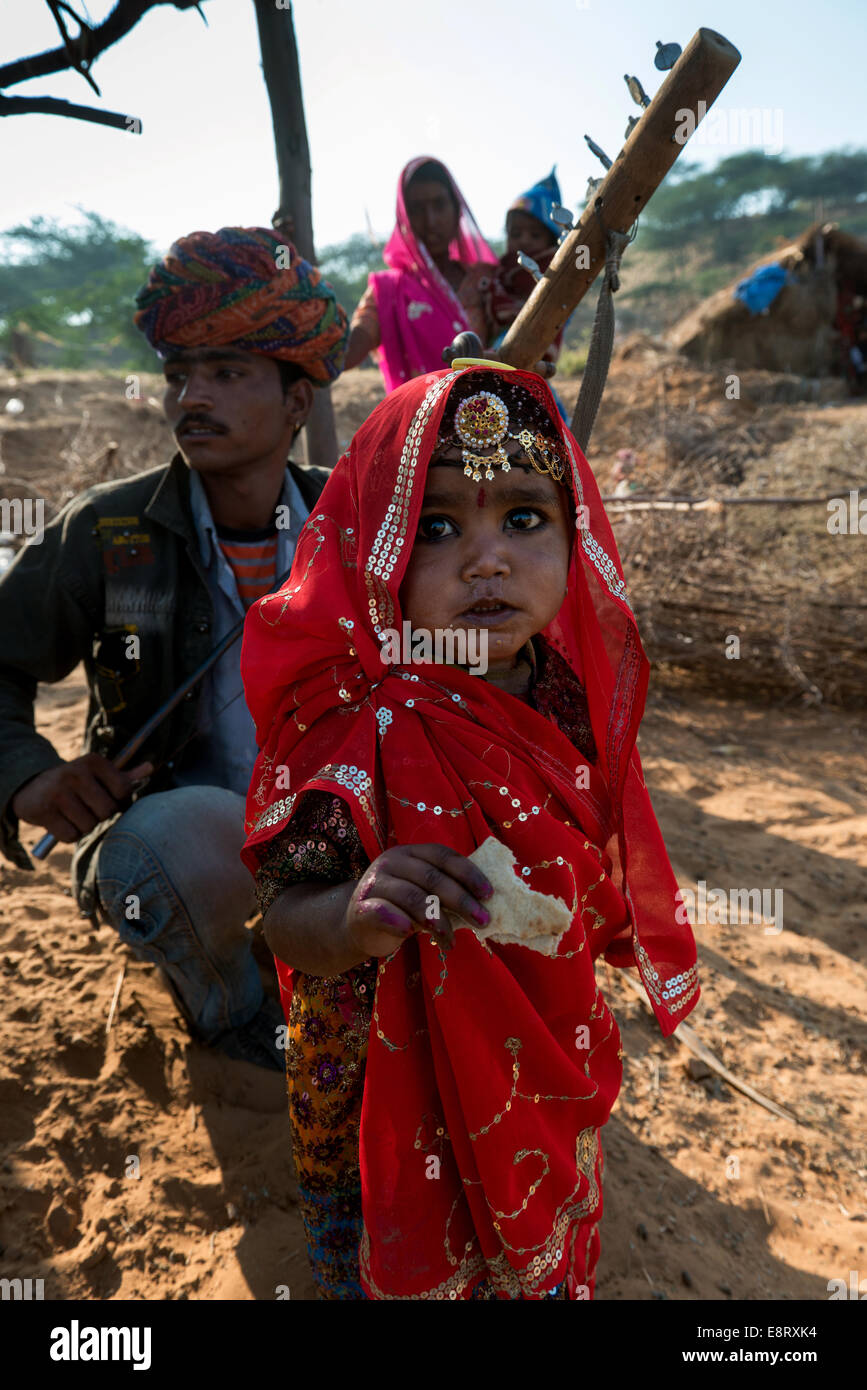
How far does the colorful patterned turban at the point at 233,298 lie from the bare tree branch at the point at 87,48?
0.35 m

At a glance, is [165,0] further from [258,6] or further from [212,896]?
[212,896]

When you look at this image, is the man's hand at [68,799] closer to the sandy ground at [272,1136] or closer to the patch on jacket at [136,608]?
the patch on jacket at [136,608]

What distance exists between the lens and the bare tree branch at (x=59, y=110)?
81.7 inches

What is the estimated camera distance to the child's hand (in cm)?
109

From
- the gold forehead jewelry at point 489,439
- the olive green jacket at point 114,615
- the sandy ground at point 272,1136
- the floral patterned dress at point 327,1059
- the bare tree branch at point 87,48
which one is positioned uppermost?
the bare tree branch at point 87,48

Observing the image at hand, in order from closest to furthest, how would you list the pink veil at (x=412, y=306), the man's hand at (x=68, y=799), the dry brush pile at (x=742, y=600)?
the man's hand at (x=68, y=799) → the pink veil at (x=412, y=306) → the dry brush pile at (x=742, y=600)

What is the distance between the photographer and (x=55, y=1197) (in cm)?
189

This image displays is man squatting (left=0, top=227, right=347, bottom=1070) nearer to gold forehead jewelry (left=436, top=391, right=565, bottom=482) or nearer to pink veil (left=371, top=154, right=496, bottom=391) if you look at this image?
gold forehead jewelry (left=436, top=391, right=565, bottom=482)

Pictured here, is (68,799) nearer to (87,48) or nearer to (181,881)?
(181,881)

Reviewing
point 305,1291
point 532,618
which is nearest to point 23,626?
point 532,618

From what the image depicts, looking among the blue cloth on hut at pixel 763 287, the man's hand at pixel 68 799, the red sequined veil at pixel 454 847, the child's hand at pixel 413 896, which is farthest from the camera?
the blue cloth on hut at pixel 763 287

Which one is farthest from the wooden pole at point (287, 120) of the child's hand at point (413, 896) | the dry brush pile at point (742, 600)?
the child's hand at point (413, 896)

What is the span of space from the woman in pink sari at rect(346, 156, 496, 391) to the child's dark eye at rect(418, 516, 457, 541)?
2.86 metres

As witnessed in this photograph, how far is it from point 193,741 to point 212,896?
1.72 ft
